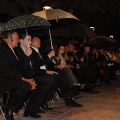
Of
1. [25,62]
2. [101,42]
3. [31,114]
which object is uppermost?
[25,62]

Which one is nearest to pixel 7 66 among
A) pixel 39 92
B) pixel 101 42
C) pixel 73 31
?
pixel 39 92

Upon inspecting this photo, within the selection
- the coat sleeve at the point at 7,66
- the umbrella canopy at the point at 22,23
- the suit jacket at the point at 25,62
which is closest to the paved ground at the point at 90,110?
the suit jacket at the point at 25,62

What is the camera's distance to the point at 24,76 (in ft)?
23.4

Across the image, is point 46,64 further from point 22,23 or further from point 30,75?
point 22,23

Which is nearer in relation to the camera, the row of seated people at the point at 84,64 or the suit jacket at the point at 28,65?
the suit jacket at the point at 28,65

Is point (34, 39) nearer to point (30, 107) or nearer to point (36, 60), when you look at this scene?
point (36, 60)

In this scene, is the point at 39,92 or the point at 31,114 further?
the point at 39,92

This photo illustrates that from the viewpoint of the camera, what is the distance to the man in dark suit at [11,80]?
6375 millimetres

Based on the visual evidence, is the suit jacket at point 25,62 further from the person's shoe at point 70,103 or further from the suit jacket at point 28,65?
Result: the person's shoe at point 70,103

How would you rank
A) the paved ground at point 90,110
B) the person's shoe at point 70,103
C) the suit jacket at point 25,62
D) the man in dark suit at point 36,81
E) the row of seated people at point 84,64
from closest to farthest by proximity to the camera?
the suit jacket at point 25,62
the man in dark suit at point 36,81
the paved ground at point 90,110
the person's shoe at point 70,103
the row of seated people at point 84,64

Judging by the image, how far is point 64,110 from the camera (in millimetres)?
8070

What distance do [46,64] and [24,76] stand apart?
87 cm

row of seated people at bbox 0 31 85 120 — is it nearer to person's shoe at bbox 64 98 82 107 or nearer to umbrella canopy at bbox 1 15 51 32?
umbrella canopy at bbox 1 15 51 32

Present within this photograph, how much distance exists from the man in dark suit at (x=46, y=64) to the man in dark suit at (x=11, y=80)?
988mm
